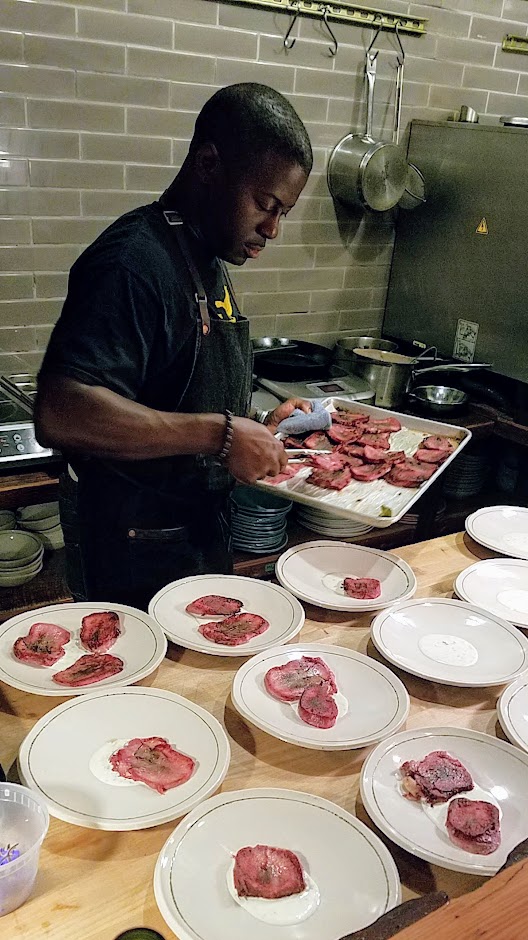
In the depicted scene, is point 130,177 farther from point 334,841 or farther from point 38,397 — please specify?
point 334,841

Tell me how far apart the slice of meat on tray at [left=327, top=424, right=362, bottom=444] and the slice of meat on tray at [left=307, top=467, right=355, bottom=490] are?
0.61ft

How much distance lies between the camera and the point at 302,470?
2174mm

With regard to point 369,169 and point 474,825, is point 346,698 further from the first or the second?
point 369,169

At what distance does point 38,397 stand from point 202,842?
1.03m

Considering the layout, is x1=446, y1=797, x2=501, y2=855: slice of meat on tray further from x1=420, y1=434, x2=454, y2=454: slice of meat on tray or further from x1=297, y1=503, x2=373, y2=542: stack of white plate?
x1=297, y1=503, x2=373, y2=542: stack of white plate

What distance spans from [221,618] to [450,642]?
47 cm

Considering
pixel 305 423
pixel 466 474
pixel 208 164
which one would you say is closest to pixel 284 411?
pixel 305 423

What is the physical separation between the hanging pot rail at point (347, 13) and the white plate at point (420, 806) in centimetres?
299

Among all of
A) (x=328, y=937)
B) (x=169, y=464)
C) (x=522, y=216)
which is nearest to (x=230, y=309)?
(x=169, y=464)

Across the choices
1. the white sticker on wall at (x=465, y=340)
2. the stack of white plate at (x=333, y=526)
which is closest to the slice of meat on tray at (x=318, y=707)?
the stack of white plate at (x=333, y=526)

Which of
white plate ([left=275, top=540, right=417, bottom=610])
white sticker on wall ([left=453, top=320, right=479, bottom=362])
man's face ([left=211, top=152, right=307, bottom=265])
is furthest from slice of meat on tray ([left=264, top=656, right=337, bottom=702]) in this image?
white sticker on wall ([left=453, top=320, right=479, bottom=362])

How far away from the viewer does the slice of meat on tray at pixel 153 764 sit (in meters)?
1.15

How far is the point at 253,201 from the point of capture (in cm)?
186

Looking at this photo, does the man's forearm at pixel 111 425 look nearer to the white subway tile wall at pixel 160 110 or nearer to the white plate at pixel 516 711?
the white plate at pixel 516 711
